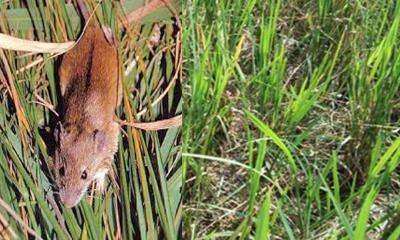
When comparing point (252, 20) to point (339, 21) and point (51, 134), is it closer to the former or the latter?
point (339, 21)

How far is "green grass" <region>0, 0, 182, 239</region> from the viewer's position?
0.45 metres

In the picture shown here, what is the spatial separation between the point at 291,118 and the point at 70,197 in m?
0.20

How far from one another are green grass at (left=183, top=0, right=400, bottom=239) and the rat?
0.07 meters

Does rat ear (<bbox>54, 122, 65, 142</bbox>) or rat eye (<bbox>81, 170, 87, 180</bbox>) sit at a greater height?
rat ear (<bbox>54, 122, 65, 142</bbox>)

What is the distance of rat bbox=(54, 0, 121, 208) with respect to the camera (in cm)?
44

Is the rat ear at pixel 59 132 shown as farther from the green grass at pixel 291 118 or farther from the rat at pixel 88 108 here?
the green grass at pixel 291 118

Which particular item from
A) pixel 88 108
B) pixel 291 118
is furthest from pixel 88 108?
pixel 291 118

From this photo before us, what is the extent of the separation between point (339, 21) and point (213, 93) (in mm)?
121

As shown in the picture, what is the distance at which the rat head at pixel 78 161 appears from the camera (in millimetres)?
447

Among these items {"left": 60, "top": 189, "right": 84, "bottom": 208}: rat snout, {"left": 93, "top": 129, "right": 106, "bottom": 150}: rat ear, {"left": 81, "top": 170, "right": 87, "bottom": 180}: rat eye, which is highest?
{"left": 93, "top": 129, "right": 106, "bottom": 150}: rat ear

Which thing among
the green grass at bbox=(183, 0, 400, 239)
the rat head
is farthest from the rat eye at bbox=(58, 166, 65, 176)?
the green grass at bbox=(183, 0, 400, 239)

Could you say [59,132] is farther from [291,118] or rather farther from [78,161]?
[291,118]

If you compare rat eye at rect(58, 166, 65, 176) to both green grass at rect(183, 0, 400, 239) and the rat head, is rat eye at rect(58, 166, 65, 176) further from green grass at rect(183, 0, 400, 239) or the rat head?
green grass at rect(183, 0, 400, 239)

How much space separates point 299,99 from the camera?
43 cm
